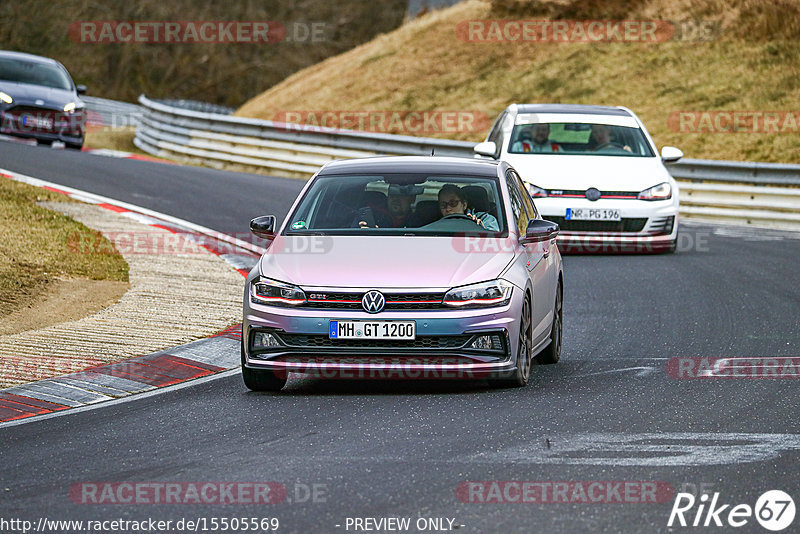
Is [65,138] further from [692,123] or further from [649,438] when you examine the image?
[649,438]

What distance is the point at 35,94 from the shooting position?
26844 mm

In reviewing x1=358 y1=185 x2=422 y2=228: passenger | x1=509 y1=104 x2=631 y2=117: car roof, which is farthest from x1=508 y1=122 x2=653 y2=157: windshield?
x1=358 y1=185 x2=422 y2=228: passenger

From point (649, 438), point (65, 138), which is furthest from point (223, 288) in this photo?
point (65, 138)

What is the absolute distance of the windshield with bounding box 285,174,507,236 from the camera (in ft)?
31.9

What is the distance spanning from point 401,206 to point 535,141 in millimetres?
8140

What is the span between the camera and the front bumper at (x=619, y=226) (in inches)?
652

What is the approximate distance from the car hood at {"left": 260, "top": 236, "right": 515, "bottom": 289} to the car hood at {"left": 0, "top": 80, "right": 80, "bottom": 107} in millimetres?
18345

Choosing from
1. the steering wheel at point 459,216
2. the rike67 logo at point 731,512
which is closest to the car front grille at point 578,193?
the steering wheel at point 459,216

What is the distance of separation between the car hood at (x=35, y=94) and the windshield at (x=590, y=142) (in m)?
11.8

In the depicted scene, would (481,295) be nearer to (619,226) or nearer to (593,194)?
(593,194)

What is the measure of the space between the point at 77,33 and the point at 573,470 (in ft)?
198

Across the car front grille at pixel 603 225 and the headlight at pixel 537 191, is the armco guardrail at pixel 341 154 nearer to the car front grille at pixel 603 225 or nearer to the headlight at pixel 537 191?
the car front grille at pixel 603 225

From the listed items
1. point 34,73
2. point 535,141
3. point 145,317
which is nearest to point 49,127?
point 34,73

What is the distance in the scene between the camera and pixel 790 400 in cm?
873
